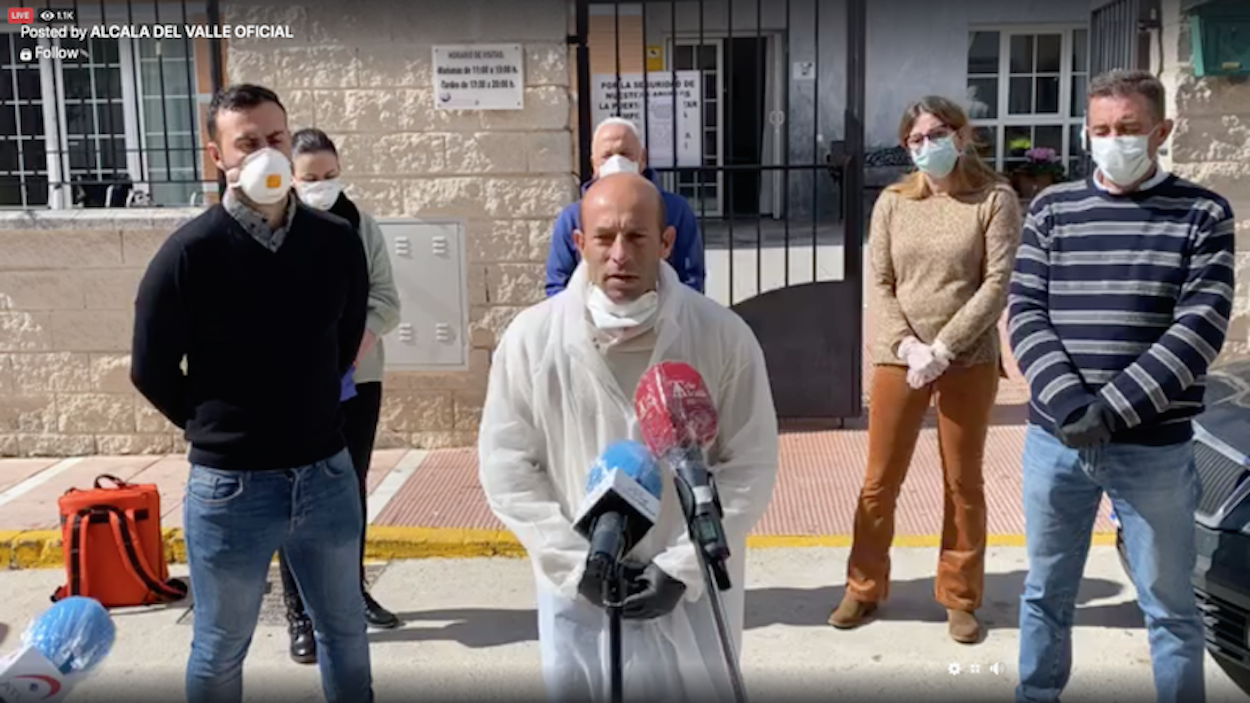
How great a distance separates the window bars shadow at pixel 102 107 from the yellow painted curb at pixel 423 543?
2201 mm

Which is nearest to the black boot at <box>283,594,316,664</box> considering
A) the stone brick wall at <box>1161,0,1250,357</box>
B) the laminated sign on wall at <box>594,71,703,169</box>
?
the laminated sign on wall at <box>594,71,703,169</box>

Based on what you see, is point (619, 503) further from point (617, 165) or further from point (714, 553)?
point (617, 165)

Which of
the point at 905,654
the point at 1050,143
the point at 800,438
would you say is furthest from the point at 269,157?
the point at 1050,143

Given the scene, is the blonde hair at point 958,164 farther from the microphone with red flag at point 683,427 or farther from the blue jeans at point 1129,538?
the microphone with red flag at point 683,427

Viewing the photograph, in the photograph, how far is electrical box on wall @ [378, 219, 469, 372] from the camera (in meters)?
6.80

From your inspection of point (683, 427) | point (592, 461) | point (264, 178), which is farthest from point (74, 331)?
point (683, 427)

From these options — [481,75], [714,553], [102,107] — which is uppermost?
[102,107]

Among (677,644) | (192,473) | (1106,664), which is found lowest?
(1106,664)

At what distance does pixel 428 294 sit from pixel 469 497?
1.25 m

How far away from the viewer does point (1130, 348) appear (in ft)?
11.0

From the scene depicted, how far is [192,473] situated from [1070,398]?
94.4 inches

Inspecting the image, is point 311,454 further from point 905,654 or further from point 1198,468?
point 1198,468

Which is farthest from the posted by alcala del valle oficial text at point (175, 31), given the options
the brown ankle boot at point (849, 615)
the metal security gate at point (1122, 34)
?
the metal security gate at point (1122, 34)

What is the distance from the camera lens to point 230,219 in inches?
125
